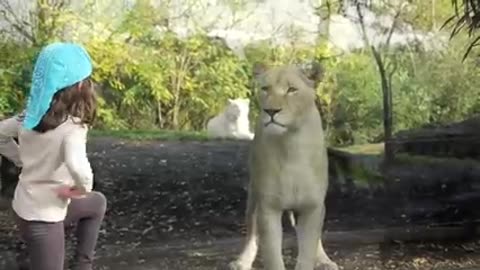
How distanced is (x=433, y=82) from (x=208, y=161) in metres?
1.22

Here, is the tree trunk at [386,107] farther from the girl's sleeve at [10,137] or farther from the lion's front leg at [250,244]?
the girl's sleeve at [10,137]

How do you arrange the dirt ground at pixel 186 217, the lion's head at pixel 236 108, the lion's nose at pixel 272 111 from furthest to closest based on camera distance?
the lion's head at pixel 236 108
the dirt ground at pixel 186 217
the lion's nose at pixel 272 111

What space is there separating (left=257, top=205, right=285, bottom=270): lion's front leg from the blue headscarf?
86 centimetres

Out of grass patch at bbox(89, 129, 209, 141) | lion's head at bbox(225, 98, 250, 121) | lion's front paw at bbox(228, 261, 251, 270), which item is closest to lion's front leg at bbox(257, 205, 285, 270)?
lion's front paw at bbox(228, 261, 251, 270)

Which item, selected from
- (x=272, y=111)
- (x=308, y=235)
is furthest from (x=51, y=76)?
(x=308, y=235)

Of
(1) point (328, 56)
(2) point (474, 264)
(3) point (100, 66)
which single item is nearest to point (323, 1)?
(1) point (328, 56)

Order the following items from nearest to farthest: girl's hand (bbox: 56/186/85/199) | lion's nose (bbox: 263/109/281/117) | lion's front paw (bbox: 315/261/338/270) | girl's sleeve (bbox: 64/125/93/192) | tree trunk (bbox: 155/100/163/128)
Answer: girl's sleeve (bbox: 64/125/93/192)
girl's hand (bbox: 56/186/85/199)
lion's nose (bbox: 263/109/281/117)
lion's front paw (bbox: 315/261/338/270)
tree trunk (bbox: 155/100/163/128)

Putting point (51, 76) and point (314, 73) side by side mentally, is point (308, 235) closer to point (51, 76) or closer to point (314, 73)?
point (314, 73)

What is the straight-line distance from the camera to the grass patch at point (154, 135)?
4711mm

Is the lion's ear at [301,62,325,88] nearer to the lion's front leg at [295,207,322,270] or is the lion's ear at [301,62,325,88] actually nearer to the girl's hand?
the lion's front leg at [295,207,322,270]

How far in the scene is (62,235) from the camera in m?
2.79

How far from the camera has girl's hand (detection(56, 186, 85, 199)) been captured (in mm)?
2695

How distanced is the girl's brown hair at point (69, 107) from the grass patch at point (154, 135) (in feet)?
6.29

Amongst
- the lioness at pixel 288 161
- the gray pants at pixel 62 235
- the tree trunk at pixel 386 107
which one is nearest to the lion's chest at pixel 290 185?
the lioness at pixel 288 161
